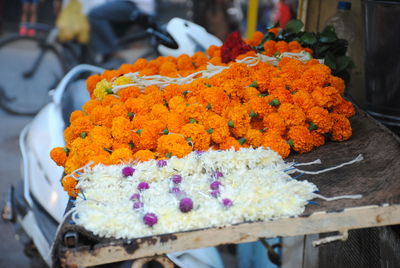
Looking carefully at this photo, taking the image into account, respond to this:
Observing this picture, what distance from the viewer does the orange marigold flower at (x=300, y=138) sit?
177 centimetres

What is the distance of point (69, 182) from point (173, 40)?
188 centimetres

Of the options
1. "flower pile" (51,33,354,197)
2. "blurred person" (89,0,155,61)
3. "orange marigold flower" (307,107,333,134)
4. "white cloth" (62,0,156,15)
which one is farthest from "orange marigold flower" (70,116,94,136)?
"white cloth" (62,0,156,15)

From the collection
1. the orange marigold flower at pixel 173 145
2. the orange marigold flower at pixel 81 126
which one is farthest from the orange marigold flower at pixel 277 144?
the orange marigold flower at pixel 81 126

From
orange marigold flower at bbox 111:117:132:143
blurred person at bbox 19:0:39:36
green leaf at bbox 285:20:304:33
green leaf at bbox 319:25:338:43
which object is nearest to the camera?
orange marigold flower at bbox 111:117:132:143

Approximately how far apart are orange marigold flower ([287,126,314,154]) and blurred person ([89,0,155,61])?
14.6 feet

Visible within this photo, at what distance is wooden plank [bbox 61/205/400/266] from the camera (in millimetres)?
1267

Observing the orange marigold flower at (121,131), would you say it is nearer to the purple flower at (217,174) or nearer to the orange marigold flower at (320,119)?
the purple flower at (217,174)

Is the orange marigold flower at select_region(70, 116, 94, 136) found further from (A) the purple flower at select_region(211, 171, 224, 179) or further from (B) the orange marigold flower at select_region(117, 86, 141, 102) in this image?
(A) the purple flower at select_region(211, 171, 224, 179)

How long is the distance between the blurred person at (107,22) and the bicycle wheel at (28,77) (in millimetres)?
582

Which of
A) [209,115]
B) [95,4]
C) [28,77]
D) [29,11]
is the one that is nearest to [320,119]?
[209,115]

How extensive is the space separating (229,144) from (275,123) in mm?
203

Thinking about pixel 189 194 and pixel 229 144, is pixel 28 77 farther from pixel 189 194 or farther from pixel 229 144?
pixel 189 194

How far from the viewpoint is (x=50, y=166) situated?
2.82 metres

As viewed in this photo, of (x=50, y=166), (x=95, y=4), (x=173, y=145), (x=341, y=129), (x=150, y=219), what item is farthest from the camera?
(x=95, y=4)
